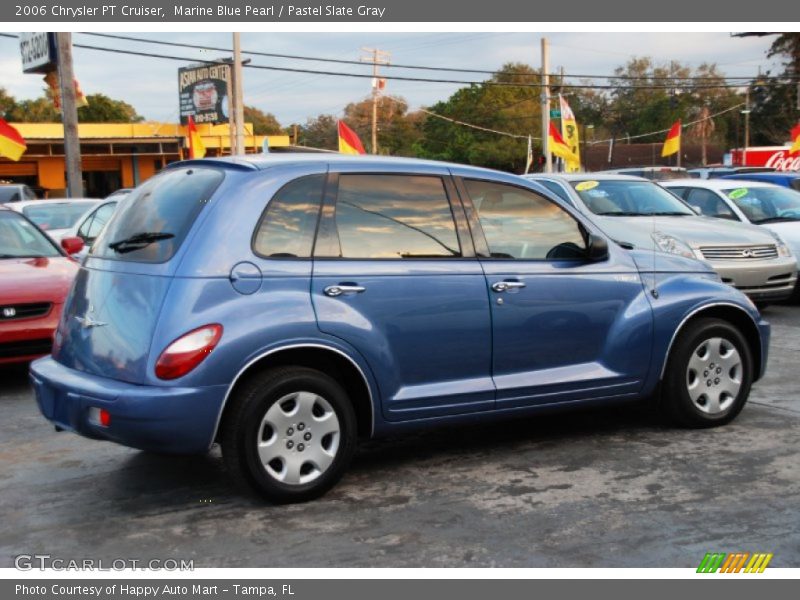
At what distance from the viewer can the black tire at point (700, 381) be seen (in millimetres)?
6277

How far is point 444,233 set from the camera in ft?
18.4

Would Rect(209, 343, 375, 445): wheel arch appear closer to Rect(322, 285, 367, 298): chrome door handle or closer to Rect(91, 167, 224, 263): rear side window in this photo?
Rect(322, 285, 367, 298): chrome door handle

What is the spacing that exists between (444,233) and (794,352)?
5.09 metres

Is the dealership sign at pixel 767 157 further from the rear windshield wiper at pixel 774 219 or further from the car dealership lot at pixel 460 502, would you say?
the car dealership lot at pixel 460 502

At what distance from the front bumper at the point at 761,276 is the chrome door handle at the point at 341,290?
668 centimetres

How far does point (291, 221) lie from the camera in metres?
5.17

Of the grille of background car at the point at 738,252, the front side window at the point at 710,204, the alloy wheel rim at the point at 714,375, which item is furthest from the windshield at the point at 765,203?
the alloy wheel rim at the point at 714,375

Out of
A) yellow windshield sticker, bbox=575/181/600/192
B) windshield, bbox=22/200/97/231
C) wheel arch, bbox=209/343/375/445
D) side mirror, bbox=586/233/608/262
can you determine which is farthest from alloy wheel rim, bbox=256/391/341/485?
windshield, bbox=22/200/97/231

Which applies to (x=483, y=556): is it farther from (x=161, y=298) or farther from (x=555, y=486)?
(x=161, y=298)

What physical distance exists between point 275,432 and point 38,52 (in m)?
28.5

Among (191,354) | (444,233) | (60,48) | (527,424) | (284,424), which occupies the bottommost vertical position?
(527,424)

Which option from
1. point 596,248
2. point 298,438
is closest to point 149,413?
point 298,438

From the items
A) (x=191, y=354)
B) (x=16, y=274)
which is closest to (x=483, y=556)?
(x=191, y=354)

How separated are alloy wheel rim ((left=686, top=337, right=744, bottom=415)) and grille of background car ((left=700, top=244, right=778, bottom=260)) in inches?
180
